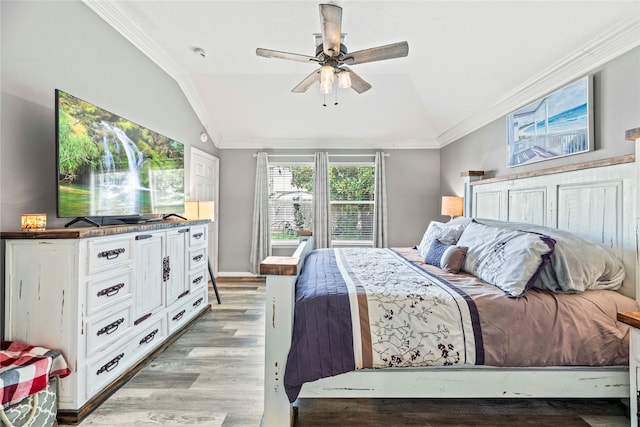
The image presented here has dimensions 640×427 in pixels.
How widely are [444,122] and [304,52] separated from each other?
2.30m

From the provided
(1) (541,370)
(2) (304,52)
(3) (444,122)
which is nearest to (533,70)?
(3) (444,122)

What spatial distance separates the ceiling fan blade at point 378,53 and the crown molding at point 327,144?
274 cm

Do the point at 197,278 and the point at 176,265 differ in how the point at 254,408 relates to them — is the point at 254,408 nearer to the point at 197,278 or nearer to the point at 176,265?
the point at 176,265

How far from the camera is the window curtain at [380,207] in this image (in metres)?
4.92

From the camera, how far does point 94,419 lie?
1.70 meters

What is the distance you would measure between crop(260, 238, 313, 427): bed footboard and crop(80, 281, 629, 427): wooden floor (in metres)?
0.24

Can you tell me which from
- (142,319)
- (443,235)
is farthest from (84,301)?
(443,235)

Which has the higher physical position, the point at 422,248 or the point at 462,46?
the point at 462,46

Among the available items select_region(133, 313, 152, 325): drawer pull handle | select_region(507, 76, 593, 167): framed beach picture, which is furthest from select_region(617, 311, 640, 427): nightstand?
select_region(133, 313, 152, 325): drawer pull handle

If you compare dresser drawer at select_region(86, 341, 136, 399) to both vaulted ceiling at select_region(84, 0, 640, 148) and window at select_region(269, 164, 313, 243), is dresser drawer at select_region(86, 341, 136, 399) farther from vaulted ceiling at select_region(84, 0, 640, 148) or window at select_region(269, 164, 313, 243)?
window at select_region(269, 164, 313, 243)

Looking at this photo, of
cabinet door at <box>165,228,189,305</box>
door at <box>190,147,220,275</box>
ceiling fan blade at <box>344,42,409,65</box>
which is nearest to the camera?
ceiling fan blade at <box>344,42,409,65</box>

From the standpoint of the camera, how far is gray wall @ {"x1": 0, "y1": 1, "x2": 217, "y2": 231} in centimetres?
174

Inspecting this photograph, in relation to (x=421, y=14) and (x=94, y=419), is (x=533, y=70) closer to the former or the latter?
(x=421, y=14)

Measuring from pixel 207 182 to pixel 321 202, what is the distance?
1.82 metres
